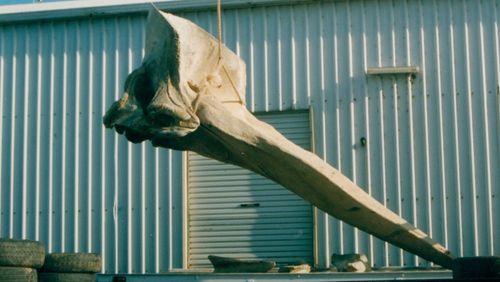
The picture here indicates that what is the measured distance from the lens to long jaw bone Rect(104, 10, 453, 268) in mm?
9062

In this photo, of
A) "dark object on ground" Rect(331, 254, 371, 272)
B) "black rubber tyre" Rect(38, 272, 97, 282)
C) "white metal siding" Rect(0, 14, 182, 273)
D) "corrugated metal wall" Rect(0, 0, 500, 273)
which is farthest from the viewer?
"white metal siding" Rect(0, 14, 182, 273)

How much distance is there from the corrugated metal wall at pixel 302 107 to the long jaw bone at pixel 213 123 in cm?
516

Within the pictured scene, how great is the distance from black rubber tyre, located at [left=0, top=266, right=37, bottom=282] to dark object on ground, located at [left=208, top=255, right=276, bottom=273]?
2.15 meters

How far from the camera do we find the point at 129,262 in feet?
52.8

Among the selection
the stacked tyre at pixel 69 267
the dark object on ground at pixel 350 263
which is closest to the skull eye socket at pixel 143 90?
the dark object on ground at pixel 350 263

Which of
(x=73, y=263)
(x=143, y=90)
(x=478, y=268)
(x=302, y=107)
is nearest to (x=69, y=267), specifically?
(x=73, y=263)

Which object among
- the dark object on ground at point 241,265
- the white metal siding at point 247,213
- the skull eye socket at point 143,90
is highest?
the skull eye socket at point 143,90

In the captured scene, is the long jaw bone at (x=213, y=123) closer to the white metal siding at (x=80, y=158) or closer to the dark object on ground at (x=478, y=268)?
the dark object on ground at (x=478, y=268)

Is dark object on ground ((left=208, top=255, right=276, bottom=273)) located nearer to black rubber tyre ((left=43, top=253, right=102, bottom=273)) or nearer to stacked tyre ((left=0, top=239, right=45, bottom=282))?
black rubber tyre ((left=43, top=253, right=102, bottom=273))

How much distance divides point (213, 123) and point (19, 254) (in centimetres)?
325

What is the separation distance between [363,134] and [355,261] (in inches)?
221

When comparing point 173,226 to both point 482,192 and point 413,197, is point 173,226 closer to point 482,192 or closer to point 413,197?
point 413,197

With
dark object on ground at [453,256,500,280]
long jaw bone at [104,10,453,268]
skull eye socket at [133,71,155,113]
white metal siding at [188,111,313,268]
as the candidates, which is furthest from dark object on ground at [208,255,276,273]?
white metal siding at [188,111,313,268]

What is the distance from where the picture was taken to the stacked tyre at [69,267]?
1145 centimetres
